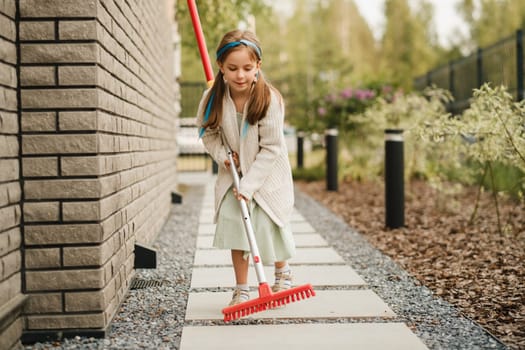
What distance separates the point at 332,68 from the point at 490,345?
3466 centimetres

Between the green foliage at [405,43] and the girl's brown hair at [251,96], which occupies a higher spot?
the green foliage at [405,43]

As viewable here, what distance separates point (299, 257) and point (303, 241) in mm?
670

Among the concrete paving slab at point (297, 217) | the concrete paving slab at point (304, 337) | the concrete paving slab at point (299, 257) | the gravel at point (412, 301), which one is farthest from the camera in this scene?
the concrete paving slab at point (297, 217)

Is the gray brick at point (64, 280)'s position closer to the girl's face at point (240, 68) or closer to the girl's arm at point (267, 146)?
the girl's arm at point (267, 146)

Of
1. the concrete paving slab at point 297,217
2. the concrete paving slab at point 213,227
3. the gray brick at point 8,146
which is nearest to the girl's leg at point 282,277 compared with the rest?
the gray brick at point 8,146

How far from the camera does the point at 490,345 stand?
8.41 feet

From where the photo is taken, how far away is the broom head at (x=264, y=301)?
2.77 metres

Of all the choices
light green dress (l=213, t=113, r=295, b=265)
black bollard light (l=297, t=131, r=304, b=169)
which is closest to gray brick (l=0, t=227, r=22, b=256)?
light green dress (l=213, t=113, r=295, b=265)

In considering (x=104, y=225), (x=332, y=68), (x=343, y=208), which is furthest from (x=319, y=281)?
(x=332, y=68)

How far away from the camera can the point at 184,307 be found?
3.18 metres

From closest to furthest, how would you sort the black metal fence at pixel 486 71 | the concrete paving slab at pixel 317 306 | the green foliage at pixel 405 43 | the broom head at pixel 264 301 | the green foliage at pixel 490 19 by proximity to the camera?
1. the broom head at pixel 264 301
2. the concrete paving slab at pixel 317 306
3. the black metal fence at pixel 486 71
4. the green foliage at pixel 490 19
5. the green foliage at pixel 405 43

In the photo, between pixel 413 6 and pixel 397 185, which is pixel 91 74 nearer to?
pixel 397 185

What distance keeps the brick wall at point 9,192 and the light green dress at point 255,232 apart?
3.12 feet

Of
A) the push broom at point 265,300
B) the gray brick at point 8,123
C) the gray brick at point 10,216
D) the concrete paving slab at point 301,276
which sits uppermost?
the gray brick at point 8,123
